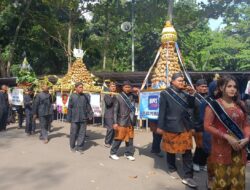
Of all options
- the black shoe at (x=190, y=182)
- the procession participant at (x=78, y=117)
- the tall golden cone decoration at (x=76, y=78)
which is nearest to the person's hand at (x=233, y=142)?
the black shoe at (x=190, y=182)

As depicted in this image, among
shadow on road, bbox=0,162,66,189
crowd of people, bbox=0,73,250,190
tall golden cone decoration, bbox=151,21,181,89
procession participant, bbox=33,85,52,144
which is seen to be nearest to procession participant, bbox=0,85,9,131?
crowd of people, bbox=0,73,250,190

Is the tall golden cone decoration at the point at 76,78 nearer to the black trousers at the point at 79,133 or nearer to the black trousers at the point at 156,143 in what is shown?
the black trousers at the point at 79,133

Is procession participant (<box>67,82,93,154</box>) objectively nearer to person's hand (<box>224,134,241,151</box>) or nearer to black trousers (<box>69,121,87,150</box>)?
black trousers (<box>69,121,87,150</box>)

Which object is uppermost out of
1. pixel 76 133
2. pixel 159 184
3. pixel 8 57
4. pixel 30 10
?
pixel 30 10

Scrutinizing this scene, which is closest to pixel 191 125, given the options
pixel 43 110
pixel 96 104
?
pixel 43 110

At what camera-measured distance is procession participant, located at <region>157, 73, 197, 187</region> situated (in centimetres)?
646

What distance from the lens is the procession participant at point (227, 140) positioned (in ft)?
14.0

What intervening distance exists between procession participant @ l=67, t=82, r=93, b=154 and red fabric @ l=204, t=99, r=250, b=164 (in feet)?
17.5

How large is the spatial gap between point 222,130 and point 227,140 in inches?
6.6

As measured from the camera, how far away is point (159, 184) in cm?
648

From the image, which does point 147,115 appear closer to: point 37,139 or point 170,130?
point 170,130

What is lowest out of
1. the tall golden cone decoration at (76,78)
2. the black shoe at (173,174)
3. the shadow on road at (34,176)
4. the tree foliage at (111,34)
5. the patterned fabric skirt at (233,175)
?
the shadow on road at (34,176)

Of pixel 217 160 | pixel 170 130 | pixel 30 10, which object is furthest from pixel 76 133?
pixel 30 10

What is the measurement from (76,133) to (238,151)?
579cm
